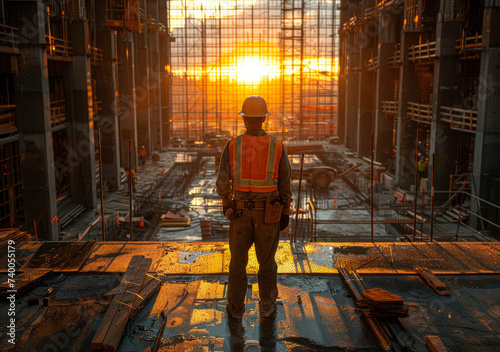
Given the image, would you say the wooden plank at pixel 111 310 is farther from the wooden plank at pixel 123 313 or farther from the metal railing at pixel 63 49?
the metal railing at pixel 63 49

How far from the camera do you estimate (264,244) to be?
5.38 m

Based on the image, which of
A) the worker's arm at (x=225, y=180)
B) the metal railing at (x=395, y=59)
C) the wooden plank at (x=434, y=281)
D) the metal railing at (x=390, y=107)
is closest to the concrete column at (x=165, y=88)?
the metal railing at (x=390, y=107)

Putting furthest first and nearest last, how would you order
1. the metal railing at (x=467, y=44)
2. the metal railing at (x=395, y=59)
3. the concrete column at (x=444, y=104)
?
the metal railing at (x=395, y=59) → the concrete column at (x=444, y=104) → the metal railing at (x=467, y=44)

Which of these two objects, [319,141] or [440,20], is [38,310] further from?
[319,141]

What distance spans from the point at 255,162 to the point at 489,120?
46.4 feet

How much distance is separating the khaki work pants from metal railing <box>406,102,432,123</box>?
19.2m

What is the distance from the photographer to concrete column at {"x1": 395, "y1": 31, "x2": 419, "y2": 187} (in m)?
26.2

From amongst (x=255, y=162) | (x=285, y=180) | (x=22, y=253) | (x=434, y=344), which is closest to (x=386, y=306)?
(x=434, y=344)

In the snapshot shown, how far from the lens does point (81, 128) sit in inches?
838

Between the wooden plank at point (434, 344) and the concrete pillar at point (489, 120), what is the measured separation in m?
13.2

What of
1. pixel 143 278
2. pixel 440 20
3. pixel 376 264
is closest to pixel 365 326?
pixel 376 264

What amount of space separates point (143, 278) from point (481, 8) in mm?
19445

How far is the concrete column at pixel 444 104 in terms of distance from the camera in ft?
69.2

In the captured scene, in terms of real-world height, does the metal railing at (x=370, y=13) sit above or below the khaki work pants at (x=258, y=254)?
above
